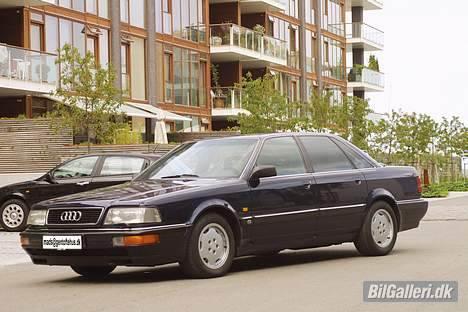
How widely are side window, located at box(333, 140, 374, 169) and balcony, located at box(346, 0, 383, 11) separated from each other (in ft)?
208

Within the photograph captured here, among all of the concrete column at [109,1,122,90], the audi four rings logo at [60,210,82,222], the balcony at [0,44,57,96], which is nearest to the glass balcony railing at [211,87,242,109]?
the concrete column at [109,1,122,90]

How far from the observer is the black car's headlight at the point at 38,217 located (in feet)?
37.7

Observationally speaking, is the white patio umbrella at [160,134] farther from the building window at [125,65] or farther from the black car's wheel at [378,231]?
the black car's wheel at [378,231]

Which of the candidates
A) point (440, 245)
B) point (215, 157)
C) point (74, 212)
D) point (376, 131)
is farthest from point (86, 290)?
point (376, 131)

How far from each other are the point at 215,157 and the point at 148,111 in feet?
103

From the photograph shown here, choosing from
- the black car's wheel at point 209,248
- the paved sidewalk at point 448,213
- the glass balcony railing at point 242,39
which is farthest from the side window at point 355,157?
the glass balcony railing at point 242,39

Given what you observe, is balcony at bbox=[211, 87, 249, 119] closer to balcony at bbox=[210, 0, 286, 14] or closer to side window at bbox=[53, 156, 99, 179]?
balcony at bbox=[210, 0, 286, 14]

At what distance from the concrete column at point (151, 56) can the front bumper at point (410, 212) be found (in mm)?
32279

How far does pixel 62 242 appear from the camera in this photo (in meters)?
11.1

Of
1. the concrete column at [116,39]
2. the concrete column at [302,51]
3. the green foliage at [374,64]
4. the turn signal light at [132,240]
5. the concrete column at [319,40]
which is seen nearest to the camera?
the turn signal light at [132,240]

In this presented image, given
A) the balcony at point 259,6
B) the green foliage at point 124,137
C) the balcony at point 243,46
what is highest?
the balcony at point 259,6

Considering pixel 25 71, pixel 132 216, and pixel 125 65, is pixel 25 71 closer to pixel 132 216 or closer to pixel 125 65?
pixel 125 65

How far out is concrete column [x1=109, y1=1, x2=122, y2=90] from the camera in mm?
43344

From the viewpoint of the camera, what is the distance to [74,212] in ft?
36.7
